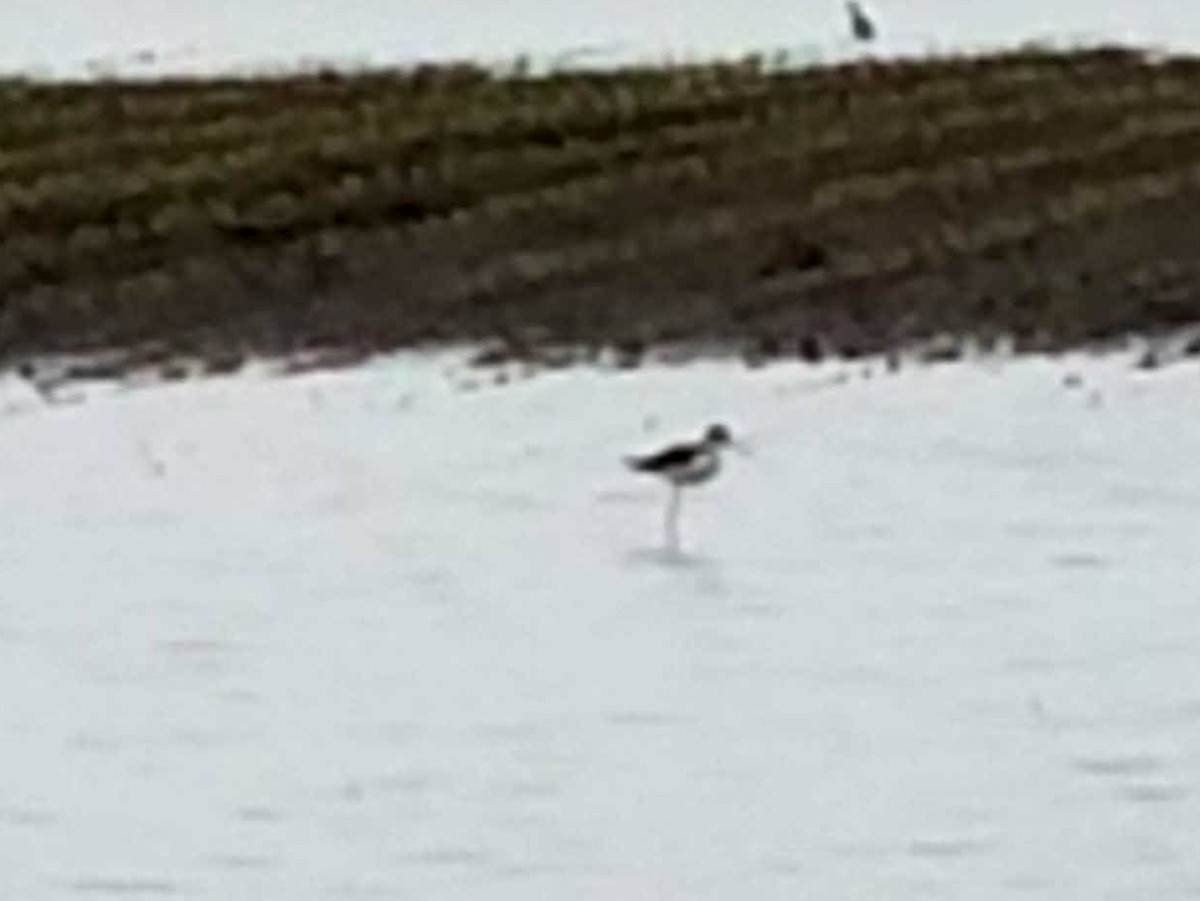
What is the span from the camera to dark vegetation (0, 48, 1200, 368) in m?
21.8

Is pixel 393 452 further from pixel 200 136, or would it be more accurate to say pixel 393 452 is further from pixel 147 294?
pixel 200 136

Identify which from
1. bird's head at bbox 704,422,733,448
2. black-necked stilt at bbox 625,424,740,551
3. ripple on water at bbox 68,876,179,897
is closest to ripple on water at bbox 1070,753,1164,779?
ripple on water at bbox 68,876,179,897

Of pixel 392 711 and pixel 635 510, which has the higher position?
pixel 635 510

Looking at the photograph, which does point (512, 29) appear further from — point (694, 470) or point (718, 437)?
point (694, 470)

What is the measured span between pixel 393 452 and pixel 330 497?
819mm

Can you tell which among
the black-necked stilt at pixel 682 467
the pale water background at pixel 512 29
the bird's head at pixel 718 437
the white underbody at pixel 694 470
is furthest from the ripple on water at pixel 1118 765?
the pale water background at pixel 512 29

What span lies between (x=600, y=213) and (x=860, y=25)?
8.10m

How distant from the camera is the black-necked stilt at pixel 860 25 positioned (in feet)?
103

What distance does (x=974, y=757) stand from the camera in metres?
15.2

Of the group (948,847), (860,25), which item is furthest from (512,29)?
(948,847)

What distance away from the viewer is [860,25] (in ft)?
103

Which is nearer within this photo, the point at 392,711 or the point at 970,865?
the point at 970,865

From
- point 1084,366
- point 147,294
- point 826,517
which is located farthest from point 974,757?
point 147,294

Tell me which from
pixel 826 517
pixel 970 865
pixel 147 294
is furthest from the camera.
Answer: pixel 147 294
